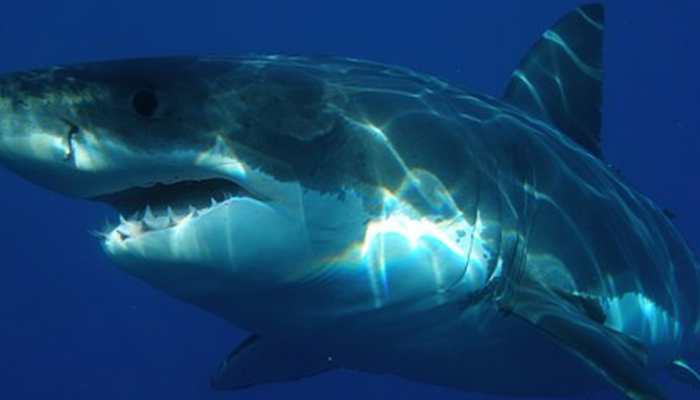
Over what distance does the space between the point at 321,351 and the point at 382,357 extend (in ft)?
1.18

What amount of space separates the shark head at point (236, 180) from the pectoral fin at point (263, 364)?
1.39 m

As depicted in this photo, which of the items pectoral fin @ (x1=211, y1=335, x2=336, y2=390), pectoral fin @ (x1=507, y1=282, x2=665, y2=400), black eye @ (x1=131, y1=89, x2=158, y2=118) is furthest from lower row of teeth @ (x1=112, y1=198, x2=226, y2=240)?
pectoral fin @ (x1=211, y1=335, x2=336, y2=390)

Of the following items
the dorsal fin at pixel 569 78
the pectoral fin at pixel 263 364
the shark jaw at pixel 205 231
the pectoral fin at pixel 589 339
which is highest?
the dorsal fin at pixel 569 78

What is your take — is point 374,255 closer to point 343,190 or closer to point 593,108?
point 343,190

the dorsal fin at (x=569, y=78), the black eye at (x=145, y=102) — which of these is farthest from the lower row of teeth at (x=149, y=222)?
the dorsal fin at (x=569, y=78)

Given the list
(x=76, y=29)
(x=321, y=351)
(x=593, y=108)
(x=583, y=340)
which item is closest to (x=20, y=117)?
(x=321, y=351)

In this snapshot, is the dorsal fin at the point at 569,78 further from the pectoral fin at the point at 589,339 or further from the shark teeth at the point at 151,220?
the shark teeth at the point at 151,220

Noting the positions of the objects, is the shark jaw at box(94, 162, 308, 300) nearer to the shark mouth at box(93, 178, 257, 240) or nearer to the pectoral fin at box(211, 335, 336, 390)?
the shark mouth at box(93, 178, 257, 240)

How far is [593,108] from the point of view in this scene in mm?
5633

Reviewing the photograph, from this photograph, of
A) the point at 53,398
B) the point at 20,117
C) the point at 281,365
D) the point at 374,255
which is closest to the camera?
the point at 20,117

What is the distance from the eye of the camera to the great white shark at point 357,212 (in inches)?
95.9

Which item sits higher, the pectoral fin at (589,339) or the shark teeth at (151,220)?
the shark teeth at (151,220)

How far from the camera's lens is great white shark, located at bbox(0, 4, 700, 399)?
244cm

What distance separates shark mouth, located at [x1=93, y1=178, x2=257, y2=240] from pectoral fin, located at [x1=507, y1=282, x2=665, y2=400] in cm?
144
